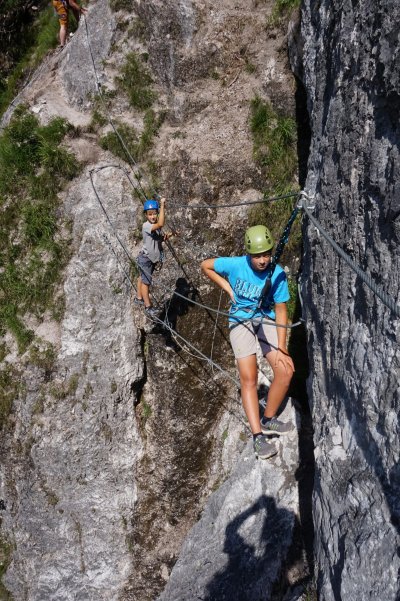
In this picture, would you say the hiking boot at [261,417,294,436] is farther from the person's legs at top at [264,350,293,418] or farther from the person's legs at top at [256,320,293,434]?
the person's legs at top at [264,350,293,418]

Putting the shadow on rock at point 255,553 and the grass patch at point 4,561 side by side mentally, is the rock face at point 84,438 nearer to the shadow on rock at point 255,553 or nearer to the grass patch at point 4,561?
the grass patch at point 4,561

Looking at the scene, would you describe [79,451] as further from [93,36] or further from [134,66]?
[93,36]

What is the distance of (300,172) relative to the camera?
9109 mm

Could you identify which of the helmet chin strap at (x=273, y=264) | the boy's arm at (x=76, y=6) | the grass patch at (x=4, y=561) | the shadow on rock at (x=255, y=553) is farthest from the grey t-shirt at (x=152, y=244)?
the grass patch at (x=4, y=561)

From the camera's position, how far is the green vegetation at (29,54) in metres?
12.3

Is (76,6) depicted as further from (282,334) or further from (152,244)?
(282,334)

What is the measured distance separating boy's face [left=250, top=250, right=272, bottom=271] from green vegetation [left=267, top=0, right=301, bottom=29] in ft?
19.0

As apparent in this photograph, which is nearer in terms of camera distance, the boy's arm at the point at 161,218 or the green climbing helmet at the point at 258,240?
the green climbing helmet at the point at 258,240

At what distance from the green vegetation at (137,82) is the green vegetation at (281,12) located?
8.62 ft

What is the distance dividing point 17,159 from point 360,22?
7.90 metres

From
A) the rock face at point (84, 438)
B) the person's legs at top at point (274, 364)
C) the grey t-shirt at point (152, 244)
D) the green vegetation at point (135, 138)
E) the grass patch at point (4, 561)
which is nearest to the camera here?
the person's legs at top at point (274, 364)

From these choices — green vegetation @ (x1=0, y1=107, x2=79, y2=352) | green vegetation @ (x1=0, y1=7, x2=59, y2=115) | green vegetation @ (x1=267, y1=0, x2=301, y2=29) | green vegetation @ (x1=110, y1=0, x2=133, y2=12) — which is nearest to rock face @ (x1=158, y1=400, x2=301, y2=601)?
green vegetation @ (x1=0, y1=107, x2=79, y2=352)

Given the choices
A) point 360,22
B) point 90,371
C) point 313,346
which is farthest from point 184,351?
point 360,22

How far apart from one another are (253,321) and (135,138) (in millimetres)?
5638
